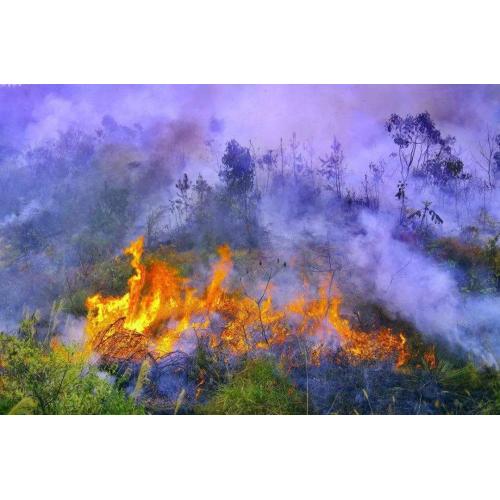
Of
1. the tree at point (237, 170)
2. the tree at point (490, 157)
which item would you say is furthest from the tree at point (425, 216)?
the tree at point (237, 170)

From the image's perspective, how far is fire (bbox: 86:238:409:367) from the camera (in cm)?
529

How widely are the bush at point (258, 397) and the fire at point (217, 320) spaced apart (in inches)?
10.0

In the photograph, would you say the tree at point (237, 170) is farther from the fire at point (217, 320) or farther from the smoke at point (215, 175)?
the fire at point (217, 320)

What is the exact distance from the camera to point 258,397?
206 inches

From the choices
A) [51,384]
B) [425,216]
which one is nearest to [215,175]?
[425,216]

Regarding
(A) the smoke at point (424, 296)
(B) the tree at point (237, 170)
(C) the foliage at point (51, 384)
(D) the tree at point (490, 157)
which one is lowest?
(C) the foliage at point (51, 384)

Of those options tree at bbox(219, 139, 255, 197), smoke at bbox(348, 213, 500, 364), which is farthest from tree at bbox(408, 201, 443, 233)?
tree at bbox(219, 139, 255, 197)

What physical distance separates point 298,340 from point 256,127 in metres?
1.82

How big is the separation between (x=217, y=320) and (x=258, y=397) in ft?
2.36

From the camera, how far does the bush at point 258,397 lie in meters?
5.21

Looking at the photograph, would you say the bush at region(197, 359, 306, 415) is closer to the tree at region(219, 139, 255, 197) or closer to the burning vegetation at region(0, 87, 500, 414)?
the burning vegetation at region(0, 87, 500, 414)
